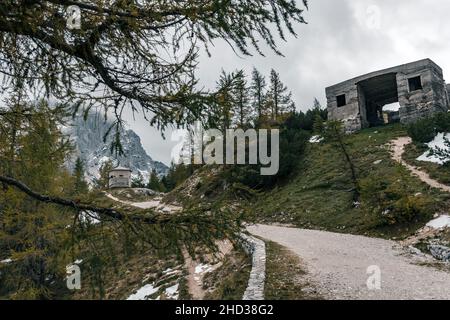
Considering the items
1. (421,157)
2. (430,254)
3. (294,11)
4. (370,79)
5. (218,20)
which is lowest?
(430,254)

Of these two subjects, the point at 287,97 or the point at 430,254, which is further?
the point at 287,97

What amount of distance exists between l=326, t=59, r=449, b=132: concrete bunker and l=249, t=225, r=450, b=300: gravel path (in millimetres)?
18324

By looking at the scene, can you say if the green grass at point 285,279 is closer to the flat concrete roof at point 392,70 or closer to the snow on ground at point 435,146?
the snow on ground at point 435,146

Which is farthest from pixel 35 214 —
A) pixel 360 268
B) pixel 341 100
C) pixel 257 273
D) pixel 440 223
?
pixel 341 100

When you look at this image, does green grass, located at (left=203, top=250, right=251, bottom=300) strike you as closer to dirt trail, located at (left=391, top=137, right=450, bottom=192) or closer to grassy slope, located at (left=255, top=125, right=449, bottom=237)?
grassy slope, located at (left=255, top=125, right=449, bottom=237)

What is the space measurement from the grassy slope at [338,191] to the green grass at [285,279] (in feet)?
6.68

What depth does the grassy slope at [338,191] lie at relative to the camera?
14672mm

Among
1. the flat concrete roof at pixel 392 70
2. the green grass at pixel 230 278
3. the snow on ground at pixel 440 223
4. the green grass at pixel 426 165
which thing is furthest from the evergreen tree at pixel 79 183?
the flat concrete roof at pixel 392 70

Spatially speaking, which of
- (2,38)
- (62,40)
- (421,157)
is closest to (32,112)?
Answer: (2,38)

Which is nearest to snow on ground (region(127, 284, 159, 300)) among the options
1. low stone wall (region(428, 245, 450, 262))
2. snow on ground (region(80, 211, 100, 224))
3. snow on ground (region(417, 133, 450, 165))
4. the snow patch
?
the snow patch

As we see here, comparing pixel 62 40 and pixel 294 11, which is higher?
pixel 294 11
